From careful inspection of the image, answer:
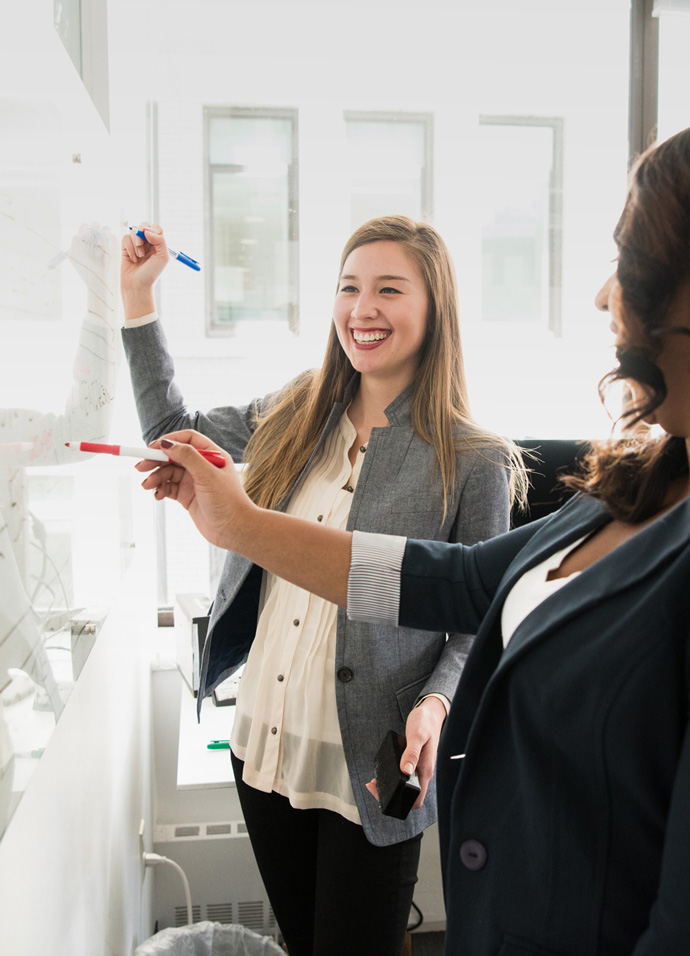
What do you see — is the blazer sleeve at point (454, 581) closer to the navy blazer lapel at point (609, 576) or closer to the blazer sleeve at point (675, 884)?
the navy blazer lapel at point (609, 576)

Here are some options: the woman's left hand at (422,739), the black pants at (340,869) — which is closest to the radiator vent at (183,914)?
the black pants at (340,869)

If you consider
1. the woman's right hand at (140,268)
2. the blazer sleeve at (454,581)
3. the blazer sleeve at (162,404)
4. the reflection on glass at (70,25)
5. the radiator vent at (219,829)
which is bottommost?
the radiator vent at (219,829)

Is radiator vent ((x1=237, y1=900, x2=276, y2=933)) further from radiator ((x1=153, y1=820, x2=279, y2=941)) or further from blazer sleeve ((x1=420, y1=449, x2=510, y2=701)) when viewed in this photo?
blazer sleeve ((x1=420, y1=449, x2=510, y2=701))

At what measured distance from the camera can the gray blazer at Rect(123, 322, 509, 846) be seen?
1232mm

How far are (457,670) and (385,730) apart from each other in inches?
6.1

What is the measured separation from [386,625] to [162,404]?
0.63 m

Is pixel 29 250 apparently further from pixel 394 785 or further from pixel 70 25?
pixel 394 785

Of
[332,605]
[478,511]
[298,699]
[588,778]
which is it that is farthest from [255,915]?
[588,778]

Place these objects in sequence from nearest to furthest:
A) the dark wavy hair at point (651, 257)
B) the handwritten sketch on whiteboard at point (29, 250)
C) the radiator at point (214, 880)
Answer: the dark wavy hair at point (651, 257), the handwritten sketch on whiteboard at point (29, 250), the radiator at point (214, 880)

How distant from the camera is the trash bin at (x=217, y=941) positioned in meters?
1.64

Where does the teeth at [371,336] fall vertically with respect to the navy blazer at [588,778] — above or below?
above

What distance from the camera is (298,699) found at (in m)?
1.28

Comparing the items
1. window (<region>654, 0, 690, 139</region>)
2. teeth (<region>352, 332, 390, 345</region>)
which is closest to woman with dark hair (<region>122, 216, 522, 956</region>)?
teeth (<region>352, 332, 390, 345</region>)

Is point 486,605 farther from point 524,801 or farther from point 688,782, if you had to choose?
point 688,782
